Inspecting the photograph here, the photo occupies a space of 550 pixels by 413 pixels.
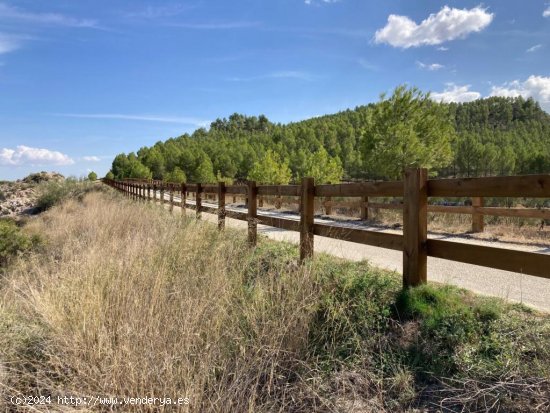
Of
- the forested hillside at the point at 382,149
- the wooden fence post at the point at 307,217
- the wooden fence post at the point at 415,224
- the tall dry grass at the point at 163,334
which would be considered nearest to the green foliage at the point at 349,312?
the tall dry grass at the point at 163,334

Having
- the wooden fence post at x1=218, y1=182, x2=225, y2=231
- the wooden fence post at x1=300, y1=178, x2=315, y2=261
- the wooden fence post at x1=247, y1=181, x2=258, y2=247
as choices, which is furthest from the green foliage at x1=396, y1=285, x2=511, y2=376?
the wooden fence post at x1=218, y1=182, x2=225, y2=231

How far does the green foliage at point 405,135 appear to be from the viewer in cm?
2373

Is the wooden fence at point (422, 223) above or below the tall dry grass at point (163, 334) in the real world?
above

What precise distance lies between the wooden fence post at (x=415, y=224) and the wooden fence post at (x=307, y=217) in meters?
1.51

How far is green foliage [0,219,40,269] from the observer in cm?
1033

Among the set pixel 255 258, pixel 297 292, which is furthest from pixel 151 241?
pixel 297 292

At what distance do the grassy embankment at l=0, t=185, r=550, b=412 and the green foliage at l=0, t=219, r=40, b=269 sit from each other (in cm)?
726

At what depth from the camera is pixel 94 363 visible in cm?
283

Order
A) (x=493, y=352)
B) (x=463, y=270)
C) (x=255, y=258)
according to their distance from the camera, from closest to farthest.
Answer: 1. (x=493, y=352)
2. (x=255, y=258)
3. (x=463, y=270)

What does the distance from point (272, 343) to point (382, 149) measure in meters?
22.4

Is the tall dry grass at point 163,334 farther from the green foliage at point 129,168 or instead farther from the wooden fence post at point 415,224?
the green foliage at point 129,168

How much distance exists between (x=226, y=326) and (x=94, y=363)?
1045 mm

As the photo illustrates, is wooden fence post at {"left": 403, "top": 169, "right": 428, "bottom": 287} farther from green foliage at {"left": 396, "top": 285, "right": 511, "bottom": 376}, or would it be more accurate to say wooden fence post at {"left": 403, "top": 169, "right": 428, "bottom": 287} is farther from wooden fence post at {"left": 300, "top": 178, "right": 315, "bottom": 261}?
wooden fence post at {"left": 300, "top": 178, "right": 315, "bottom": 261}

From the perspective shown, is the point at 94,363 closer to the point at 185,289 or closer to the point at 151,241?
the point at 185,289
